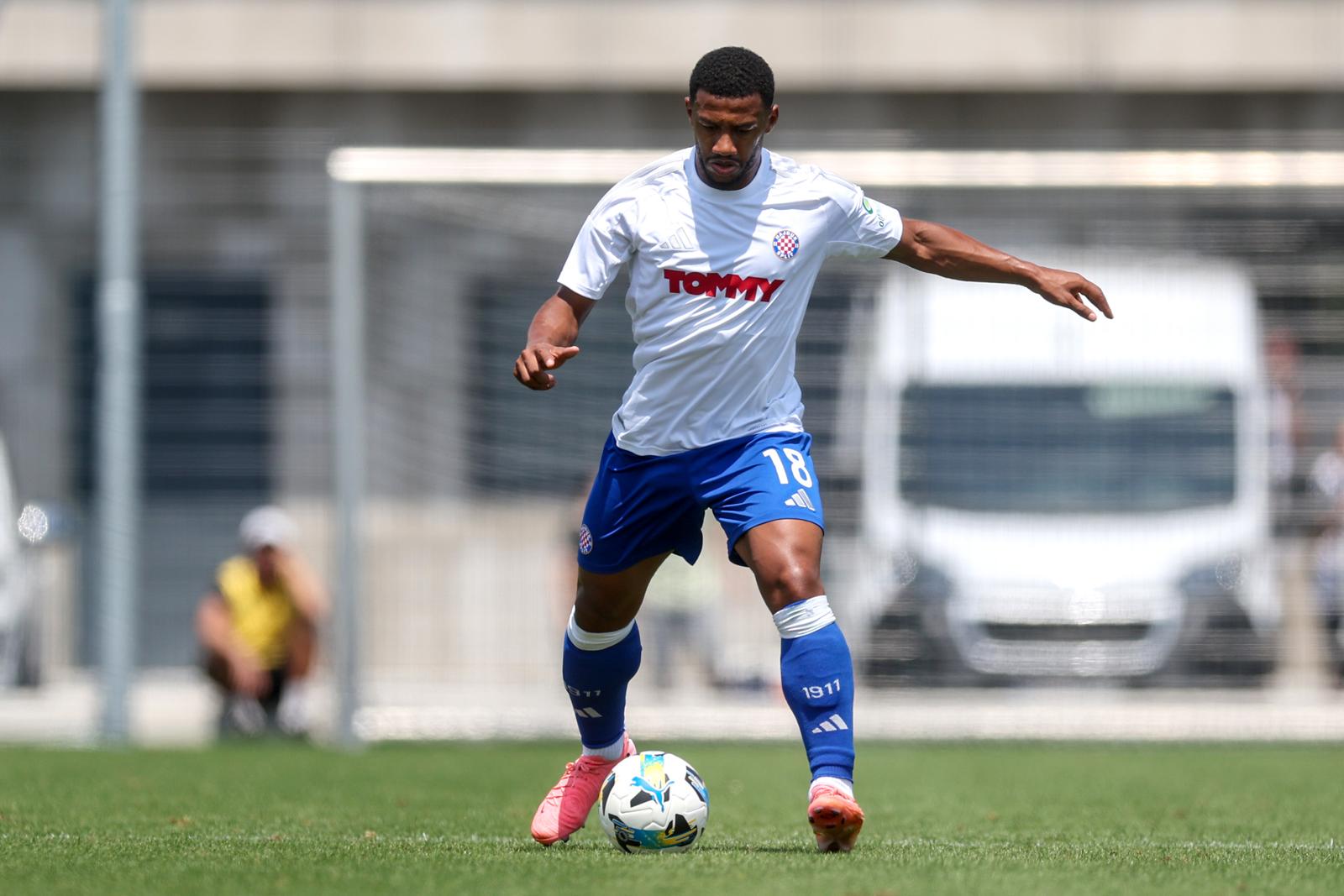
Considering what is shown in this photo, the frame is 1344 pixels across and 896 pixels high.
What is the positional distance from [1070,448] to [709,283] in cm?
781

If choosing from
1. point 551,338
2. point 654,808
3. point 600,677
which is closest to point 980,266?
point 551,338

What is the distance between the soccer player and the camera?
555cm

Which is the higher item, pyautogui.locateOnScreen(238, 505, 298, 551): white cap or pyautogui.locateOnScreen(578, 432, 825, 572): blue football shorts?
pyautogui.locateOnScreen(578, 432, 825, 572): blue football shorts

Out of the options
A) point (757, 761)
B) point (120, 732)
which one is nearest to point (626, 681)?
point (757, 761)

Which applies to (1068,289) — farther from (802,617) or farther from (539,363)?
(539,363)

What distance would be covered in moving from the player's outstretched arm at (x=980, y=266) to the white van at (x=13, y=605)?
27.9 ft

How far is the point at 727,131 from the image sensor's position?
5625mm

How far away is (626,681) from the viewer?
20.3 feet

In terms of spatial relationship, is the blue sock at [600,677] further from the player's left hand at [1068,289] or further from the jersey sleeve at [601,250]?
the player's left hand at [1068,289]

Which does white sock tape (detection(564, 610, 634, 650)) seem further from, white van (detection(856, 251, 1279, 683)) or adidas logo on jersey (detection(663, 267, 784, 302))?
white van (detection(856, 251, 1279, 683))

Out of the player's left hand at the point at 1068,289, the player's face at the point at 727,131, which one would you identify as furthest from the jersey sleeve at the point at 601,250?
the player's left hand at the point at 1068,289

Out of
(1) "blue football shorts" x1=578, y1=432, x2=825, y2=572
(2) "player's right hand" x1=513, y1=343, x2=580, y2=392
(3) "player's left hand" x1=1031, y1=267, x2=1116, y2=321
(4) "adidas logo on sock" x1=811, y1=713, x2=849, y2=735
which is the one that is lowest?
(4) "adidas logo on sock" x1=811, y1=713, x2=849, y2=735

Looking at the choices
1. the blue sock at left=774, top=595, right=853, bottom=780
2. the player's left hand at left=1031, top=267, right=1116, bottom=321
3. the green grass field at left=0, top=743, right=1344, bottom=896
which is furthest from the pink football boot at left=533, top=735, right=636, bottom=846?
the player's left hand at left=1031, top=267, right=1116, bottom=321

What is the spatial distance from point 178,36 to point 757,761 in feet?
42.1
